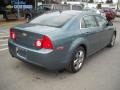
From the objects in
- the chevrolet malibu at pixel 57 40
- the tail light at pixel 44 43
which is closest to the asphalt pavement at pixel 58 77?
the chevrolet malibu at pixel 57 40

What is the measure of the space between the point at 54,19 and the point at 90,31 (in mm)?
1064

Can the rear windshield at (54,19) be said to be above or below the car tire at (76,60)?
above

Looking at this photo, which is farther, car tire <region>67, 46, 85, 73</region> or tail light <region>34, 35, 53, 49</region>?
car tire <region>67, 46, 85, 73</region>

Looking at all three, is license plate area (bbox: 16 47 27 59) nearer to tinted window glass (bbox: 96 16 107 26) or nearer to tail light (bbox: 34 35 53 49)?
tail light (bbox: 34 35 53 49)

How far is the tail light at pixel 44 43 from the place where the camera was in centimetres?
363

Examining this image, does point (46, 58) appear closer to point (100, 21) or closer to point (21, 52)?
point (21, 52)

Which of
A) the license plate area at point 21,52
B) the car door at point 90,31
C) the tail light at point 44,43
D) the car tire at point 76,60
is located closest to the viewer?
the tail light at point 44,43

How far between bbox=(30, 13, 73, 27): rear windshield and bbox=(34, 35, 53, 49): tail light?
708 mm

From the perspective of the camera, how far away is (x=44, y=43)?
367cm

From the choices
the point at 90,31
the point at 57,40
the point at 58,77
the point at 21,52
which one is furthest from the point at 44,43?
the point at 90,31

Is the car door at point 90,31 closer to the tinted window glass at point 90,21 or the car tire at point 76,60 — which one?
the tinted window glass at point 90,21

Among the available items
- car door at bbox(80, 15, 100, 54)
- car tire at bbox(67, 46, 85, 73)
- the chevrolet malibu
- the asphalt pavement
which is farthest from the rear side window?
car tire at bbox(67, 46, 85, 73)

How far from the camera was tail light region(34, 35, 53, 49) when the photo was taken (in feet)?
11.9

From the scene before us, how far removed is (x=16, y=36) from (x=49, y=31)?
974 millimetres
